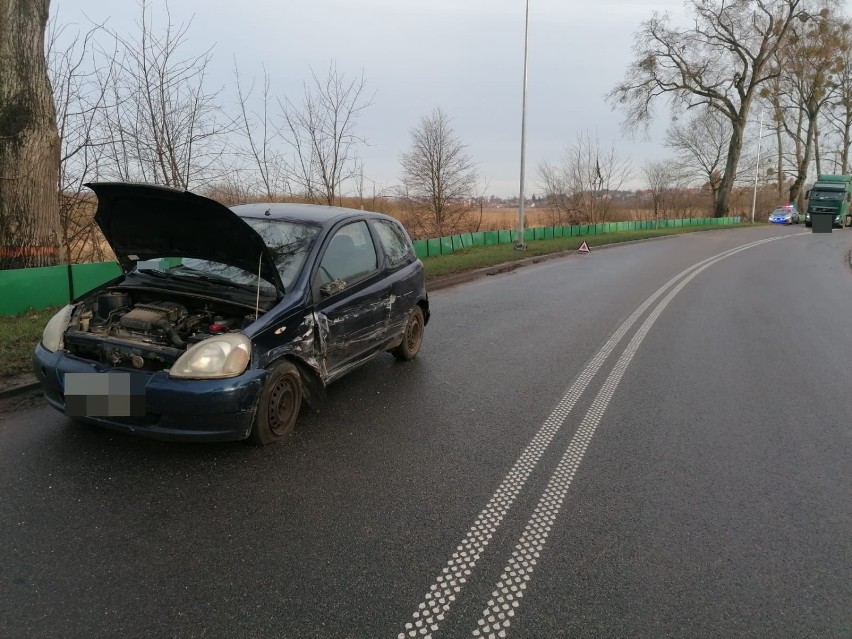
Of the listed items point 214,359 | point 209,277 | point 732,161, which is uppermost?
point 732,161

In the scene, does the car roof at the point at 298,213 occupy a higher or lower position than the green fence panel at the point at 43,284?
higher

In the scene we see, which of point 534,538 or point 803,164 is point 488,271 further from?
point 803,164

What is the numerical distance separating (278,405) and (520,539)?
1.85 meters

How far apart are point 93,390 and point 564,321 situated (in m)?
6.14

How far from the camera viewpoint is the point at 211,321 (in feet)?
12.5

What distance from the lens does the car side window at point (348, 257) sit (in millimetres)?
4316

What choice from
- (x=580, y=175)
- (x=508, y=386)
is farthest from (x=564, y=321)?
(x=580, y=175)

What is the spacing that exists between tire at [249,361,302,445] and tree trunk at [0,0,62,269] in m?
5.91

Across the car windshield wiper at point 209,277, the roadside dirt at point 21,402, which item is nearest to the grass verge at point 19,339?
the roadside dirt at point 21,402

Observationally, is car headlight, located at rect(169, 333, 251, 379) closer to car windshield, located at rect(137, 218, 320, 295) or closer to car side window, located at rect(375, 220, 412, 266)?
car windshield, located at rect(137, 218, 320, 295)

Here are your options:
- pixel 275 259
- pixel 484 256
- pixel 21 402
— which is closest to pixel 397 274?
pixel 275 259

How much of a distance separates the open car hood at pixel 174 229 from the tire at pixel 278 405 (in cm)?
60

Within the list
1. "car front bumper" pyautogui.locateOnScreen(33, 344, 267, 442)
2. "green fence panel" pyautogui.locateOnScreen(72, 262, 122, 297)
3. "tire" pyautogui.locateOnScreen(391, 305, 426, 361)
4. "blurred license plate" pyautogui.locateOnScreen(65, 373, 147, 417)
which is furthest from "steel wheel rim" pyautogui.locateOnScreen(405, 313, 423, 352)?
"green fence panel" pyautogui.locateOnScreen(72, 262, 122, 297)

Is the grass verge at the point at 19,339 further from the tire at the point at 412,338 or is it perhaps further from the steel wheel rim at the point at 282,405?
the tire at the point at 412,338
